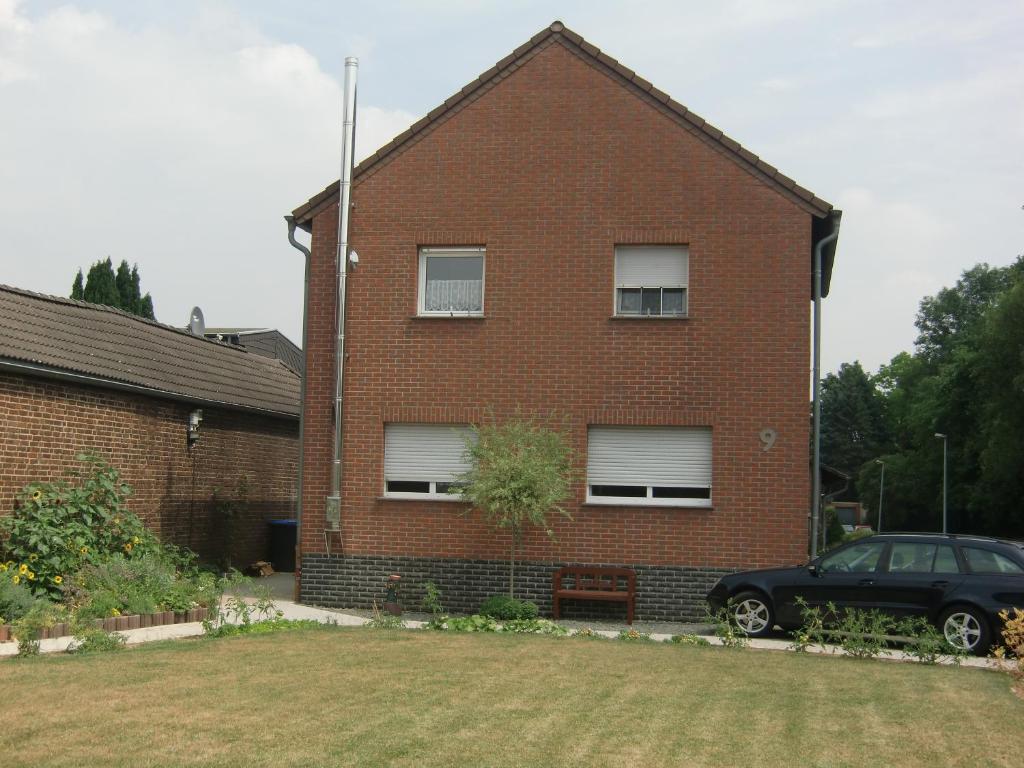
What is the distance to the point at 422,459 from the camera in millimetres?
17422

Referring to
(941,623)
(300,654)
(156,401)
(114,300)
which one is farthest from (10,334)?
(114,300)

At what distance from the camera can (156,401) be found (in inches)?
712

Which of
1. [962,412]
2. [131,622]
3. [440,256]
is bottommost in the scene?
[131,622]

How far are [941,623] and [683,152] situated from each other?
7810mm

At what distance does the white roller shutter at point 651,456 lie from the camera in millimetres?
16797

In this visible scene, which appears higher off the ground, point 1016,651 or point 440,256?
point 440,256

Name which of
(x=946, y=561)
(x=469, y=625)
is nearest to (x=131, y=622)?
(x=469, y=625)

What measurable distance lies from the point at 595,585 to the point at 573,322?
3.96 m

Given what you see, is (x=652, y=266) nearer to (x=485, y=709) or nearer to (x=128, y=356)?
(x=128, y=356)

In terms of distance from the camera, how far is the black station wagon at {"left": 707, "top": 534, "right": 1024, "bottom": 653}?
13.7 meters

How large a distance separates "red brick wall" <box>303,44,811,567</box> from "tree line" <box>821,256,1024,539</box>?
34.7m

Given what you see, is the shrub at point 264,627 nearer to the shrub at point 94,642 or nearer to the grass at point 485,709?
the grass at point 485,709

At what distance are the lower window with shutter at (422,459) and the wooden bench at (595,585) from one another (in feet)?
7.11

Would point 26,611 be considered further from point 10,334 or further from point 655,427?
point 655,427
